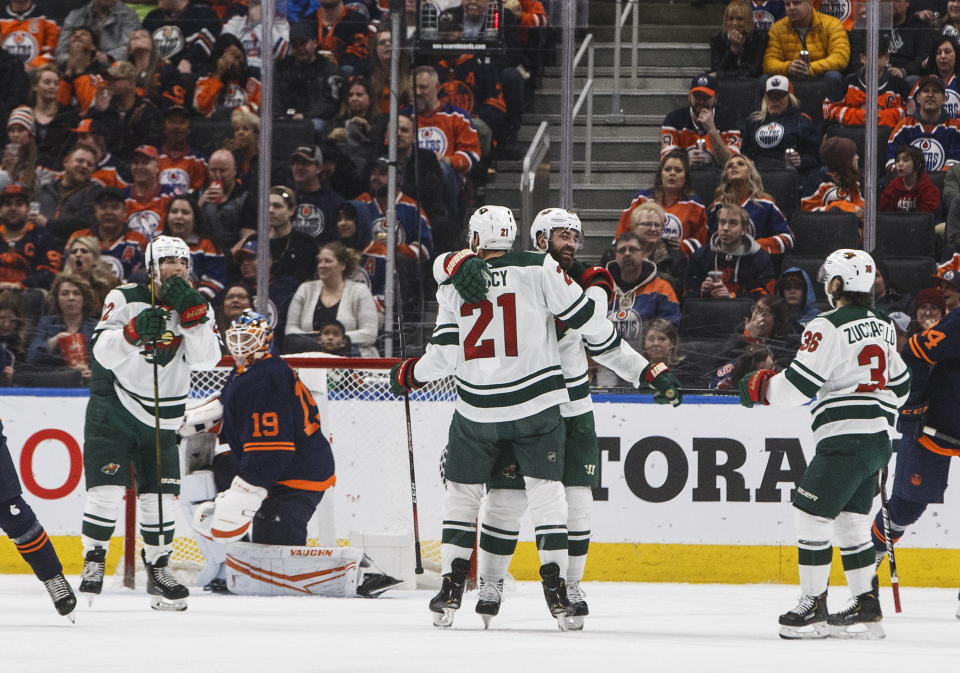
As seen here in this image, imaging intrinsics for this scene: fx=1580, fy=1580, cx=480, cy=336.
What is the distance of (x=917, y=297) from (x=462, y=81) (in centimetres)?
254

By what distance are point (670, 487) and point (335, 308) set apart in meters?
1.82

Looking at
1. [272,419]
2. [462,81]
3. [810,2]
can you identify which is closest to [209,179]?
[462,81]

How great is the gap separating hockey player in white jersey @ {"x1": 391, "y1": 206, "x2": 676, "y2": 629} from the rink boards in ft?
6.60

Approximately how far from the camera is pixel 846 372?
17.1 feet

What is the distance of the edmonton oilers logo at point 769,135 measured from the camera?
26.7 feet

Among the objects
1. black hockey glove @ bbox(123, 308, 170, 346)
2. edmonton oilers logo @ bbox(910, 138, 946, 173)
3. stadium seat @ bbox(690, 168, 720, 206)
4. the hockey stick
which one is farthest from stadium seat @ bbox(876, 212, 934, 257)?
black hockey glove @ bbox(123, 308, 170, 346)

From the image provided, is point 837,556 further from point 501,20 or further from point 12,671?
point 12,671

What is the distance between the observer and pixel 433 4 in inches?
320

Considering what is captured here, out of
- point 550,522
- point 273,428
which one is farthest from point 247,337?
point 550,522

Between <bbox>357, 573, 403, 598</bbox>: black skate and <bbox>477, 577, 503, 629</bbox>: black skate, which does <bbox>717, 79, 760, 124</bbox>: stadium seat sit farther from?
<bbox>477, 577, 503, 629</bbox>: black skate

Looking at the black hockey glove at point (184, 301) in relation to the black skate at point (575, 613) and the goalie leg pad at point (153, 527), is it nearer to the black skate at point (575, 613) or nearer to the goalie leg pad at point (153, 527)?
the goalie leg pad at point (153, 527)

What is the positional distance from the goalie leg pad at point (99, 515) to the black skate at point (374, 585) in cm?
109

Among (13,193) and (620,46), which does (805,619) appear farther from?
(13,193)

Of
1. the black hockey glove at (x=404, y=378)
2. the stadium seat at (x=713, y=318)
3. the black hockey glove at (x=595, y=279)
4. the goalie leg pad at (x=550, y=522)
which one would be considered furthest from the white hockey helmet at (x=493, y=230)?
the stadium seat at (x=713, y=318)
